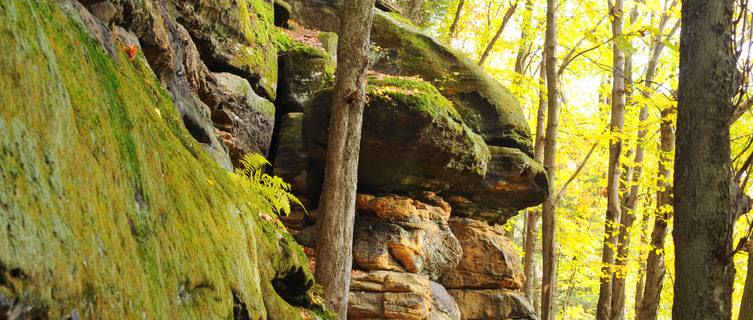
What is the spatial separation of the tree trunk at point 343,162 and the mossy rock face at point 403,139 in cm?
128

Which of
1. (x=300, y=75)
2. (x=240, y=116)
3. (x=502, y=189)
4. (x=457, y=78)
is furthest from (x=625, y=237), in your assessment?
(x=240, y=116)

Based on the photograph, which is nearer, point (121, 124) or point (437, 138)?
point (121, 124)

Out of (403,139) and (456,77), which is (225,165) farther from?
(456,77)

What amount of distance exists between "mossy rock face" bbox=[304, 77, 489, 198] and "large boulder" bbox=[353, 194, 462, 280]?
400mm

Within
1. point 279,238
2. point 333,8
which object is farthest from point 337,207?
point 333,8

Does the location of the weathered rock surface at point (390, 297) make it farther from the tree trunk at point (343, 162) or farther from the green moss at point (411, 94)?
the green moss at point (411, 94)

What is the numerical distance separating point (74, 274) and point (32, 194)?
273mm

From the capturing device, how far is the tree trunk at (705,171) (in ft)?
13.9

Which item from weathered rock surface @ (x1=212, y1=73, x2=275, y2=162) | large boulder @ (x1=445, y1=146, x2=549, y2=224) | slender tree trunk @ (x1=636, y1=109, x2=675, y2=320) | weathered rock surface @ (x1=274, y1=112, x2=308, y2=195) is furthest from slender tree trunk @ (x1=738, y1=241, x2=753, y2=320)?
weathered rock surface @ (x1=212, y1=73, x2=275, y2=162)

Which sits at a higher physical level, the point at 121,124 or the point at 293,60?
the point at 293,60

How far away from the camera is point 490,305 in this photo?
13602 millimetres

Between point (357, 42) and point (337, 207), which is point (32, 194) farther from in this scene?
point (357, 42)

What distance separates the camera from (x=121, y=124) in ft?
8.13

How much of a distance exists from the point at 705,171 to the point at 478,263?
9840 millimetres
